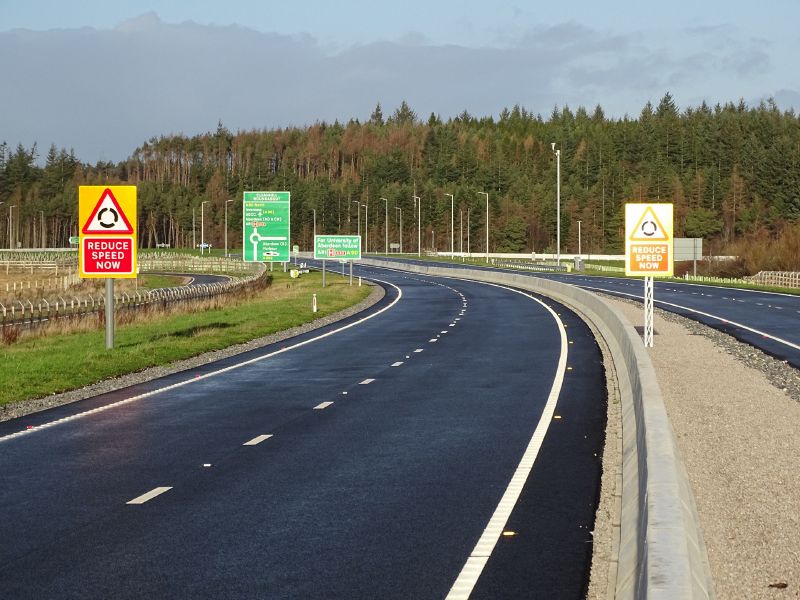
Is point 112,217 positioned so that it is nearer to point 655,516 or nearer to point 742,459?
point 742,459

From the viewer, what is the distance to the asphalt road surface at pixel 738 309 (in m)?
28.2

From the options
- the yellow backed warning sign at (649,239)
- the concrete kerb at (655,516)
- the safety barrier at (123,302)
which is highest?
the yellow backed warning sign at (649,239)

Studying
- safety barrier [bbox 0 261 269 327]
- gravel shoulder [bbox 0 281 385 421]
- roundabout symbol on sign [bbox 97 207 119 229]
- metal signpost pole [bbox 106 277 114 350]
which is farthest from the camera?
safety barrier [bbox 0 261 269 327]

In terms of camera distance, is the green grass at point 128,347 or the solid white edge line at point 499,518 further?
the green grass at point 128,347

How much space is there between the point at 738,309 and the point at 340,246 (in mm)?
35667

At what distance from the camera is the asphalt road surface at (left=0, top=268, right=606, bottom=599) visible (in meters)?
6.95

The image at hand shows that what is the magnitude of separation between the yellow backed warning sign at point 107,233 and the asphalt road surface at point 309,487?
15.2 feet

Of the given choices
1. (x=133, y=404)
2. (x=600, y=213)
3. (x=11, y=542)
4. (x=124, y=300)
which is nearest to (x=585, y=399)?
(x=133, y=404)

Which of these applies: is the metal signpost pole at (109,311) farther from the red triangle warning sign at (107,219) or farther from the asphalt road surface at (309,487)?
the asphalt road surface at (309,487)

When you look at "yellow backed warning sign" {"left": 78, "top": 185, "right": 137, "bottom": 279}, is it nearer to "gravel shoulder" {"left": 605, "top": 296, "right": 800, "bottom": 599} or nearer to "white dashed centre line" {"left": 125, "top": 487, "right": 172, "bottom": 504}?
"gravel shoulder" {"left": 605, "top": 296, "right": 800, "bottom": 599}

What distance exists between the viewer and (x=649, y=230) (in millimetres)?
25016

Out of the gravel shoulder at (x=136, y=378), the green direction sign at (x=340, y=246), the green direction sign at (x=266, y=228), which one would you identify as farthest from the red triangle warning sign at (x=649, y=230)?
the green direction sign at (x=340, y=246)

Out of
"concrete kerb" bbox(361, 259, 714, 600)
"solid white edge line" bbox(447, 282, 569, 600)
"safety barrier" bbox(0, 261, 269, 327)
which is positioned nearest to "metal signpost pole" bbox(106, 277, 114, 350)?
"solid white edge line" bbox(447, 282, 569, 600)

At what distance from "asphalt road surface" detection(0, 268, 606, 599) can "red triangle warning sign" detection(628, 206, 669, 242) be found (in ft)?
17.5
